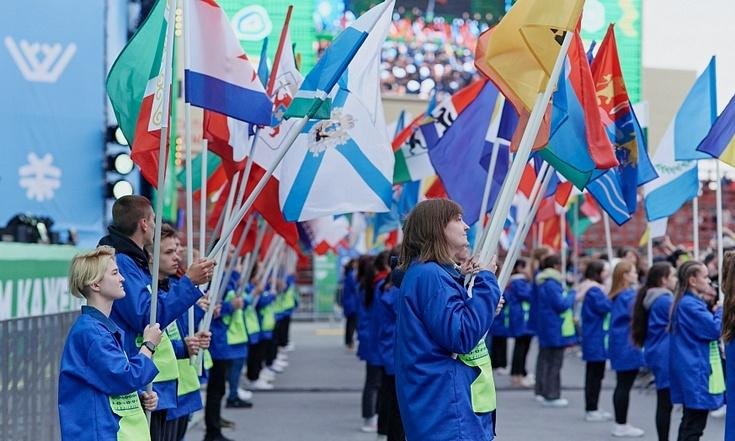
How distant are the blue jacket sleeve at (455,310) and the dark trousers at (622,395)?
20.8 ft

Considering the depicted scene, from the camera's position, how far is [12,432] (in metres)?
6.86

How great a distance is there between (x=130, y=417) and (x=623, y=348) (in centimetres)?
673

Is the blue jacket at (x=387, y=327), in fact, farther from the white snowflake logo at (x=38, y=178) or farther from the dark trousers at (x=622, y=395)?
the white snowflake logo at (x=38, y=178)

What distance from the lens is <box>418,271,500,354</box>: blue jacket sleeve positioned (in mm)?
5012

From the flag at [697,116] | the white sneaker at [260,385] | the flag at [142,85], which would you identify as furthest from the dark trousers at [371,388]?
the flag at [142,85]

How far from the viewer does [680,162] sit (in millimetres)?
11281

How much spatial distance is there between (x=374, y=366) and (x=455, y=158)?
2.60 m

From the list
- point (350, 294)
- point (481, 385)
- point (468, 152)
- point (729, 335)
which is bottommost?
point (350, 294)

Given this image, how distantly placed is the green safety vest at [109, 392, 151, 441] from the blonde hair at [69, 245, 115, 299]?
50 centimetres

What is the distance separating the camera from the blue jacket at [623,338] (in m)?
11.0

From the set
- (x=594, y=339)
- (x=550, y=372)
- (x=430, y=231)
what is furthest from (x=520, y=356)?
(x=430, y=231)

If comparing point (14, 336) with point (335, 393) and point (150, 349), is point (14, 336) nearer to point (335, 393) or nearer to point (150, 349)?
point (150, 349)

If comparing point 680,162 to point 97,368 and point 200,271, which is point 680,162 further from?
point 97,368

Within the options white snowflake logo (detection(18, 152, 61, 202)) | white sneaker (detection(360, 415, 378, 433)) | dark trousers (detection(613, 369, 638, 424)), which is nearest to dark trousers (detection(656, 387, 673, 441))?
dark trousers (detection(613, 369, 638, 424))
